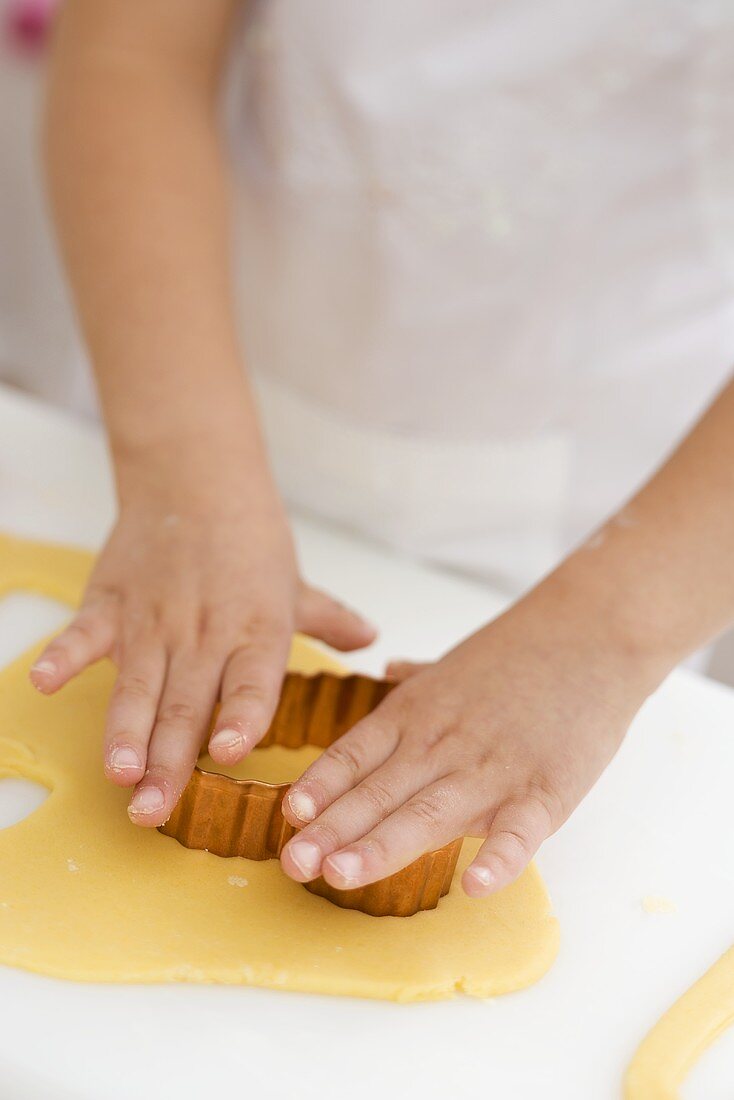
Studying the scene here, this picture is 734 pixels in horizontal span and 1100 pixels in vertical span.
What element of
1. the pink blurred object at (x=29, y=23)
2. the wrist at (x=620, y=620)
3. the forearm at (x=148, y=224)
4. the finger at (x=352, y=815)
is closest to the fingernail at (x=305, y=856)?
the finger at (x=352, y=815)

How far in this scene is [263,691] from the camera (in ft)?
2.40

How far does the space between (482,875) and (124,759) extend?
8.0 inches

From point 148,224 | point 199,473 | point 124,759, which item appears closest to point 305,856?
point 124,759

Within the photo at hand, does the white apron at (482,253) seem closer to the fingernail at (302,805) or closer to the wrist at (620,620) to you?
the wrist at (620,620)

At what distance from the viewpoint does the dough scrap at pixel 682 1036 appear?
0.59 meters

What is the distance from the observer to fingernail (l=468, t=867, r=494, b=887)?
1.99ft

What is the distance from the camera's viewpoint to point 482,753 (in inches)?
26.8

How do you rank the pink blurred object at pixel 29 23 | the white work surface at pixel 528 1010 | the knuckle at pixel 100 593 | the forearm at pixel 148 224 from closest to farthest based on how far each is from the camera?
the white work surface at pixel 528 1010 → the knuckle at pixel 100 593 → the forearm at pixel 148 224 → the pink blurred object at pixel 29 23

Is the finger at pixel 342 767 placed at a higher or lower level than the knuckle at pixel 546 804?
lower

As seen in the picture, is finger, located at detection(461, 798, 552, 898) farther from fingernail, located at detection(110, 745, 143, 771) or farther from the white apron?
the white apron

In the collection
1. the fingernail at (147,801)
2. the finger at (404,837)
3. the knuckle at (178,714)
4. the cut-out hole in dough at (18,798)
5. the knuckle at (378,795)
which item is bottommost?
the cut-out hole in dough at (18,798)

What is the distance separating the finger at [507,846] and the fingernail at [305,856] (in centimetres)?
7

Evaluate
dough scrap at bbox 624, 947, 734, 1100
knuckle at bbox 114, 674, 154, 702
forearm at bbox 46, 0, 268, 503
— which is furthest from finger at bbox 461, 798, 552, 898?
forearm at bbox 46, 0, 268, 503

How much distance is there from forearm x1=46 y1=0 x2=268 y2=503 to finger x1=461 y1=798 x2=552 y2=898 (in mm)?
363
